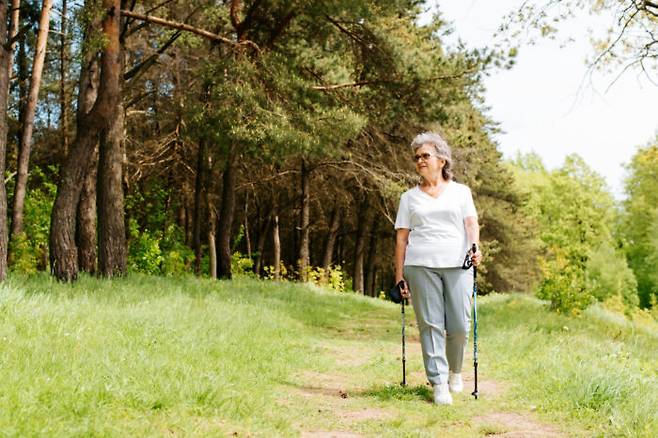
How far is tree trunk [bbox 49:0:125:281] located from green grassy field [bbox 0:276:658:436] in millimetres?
1859

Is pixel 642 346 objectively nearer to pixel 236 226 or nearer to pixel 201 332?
pixel 201 332

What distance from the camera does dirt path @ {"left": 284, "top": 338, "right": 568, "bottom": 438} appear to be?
4957 mm

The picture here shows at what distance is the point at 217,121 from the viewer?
15414 mm

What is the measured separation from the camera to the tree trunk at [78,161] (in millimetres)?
11617

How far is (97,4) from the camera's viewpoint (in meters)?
11.6

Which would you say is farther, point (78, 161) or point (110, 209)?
point (110, 209)

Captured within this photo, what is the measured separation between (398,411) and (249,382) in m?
1.38

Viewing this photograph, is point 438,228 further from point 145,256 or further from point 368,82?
point 145,256

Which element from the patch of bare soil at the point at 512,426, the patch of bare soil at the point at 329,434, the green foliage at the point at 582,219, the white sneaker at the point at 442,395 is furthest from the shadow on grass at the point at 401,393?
the green foliage at the point at 582,219

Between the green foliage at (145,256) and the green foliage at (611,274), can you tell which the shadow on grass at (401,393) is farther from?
the green foliage at (611,274)

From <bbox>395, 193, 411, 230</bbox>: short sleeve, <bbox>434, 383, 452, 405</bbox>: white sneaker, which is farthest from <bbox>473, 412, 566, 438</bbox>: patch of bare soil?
<bbox>395, 193, 411, 230</bbox>: short sleeve

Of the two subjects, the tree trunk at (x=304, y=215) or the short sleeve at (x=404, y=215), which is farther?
the tree trunk at (x=304, y=215)

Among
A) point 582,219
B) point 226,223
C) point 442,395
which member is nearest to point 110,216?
point 226,223

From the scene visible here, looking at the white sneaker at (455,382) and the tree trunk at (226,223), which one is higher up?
the tree trunk at (226,223)
